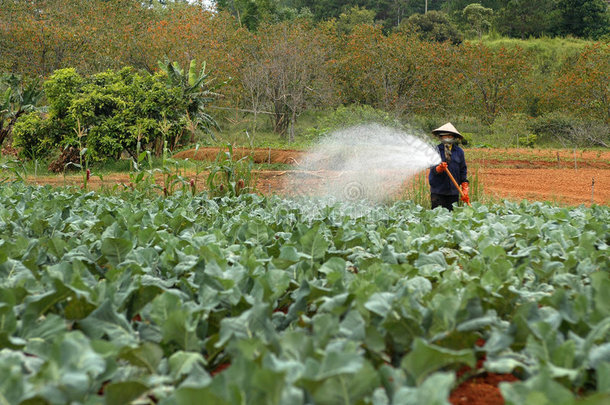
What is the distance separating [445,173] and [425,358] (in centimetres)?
617

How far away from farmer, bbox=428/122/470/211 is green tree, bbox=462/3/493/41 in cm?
4112

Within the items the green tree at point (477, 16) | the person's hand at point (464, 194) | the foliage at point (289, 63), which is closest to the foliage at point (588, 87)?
the foliage at point (289, 63)

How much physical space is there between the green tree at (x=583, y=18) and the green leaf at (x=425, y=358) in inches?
1832

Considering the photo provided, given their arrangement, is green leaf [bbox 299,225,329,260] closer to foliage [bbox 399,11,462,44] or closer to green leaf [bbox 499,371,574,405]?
green leaf [bbox 499,371,574,405]

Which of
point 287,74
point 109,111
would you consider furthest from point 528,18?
point 109,111

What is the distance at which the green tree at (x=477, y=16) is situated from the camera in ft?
149

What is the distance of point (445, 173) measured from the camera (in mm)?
7125

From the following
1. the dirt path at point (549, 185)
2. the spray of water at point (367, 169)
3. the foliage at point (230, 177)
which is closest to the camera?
the foliage at point (230, 177)

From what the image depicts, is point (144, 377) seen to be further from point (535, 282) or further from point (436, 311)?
point (535, 282)

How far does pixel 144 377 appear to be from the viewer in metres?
1.33

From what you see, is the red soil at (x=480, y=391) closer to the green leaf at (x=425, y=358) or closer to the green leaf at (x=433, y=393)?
the green leaf at (x=425, y=358)

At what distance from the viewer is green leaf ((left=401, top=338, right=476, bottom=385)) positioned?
1167 mm

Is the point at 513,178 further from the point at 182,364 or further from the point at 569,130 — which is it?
the point at 182,364

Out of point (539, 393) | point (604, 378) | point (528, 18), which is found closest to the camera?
point (539, 393)
